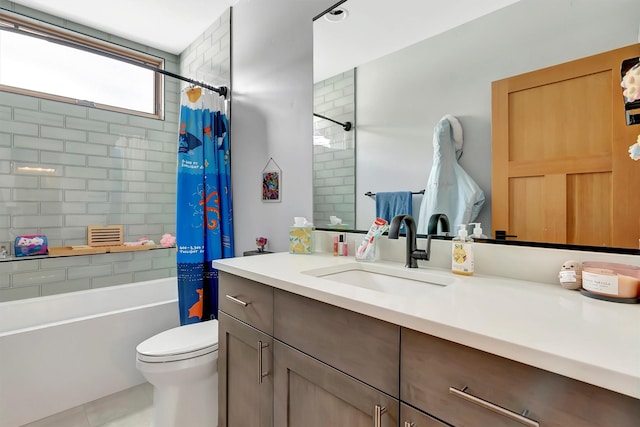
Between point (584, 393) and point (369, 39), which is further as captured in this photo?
point (369, 39)

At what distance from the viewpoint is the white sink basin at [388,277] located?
1.08 meters

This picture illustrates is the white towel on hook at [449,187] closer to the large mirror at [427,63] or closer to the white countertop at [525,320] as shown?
the large mirror at [427,63]

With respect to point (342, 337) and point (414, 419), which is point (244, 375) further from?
point (414, 419)

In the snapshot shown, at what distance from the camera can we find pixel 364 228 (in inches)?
59.8

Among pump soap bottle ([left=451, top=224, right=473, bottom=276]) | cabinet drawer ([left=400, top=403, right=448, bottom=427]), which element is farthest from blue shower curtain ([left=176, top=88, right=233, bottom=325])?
cabinet drawer ([left=400, top=403, right=448, bottom=427])

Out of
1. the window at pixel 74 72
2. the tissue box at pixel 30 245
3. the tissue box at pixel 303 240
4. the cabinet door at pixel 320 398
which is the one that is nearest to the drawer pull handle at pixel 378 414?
the cabinet door at pixel 320 398

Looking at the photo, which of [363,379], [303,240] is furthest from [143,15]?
[363,379]

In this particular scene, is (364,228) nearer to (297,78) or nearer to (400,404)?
(400,404)

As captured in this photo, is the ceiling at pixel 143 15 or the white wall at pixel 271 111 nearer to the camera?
the white wall at pixel 271 111

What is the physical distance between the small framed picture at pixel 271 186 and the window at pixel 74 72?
120 cm

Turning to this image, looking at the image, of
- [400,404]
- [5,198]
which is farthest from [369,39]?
[5,198]

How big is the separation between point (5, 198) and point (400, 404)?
3068 millimetres

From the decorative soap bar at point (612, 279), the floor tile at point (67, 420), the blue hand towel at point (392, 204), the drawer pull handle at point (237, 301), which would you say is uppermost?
the blue hand towel at point (392, 204)

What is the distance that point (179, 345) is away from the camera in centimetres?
155
